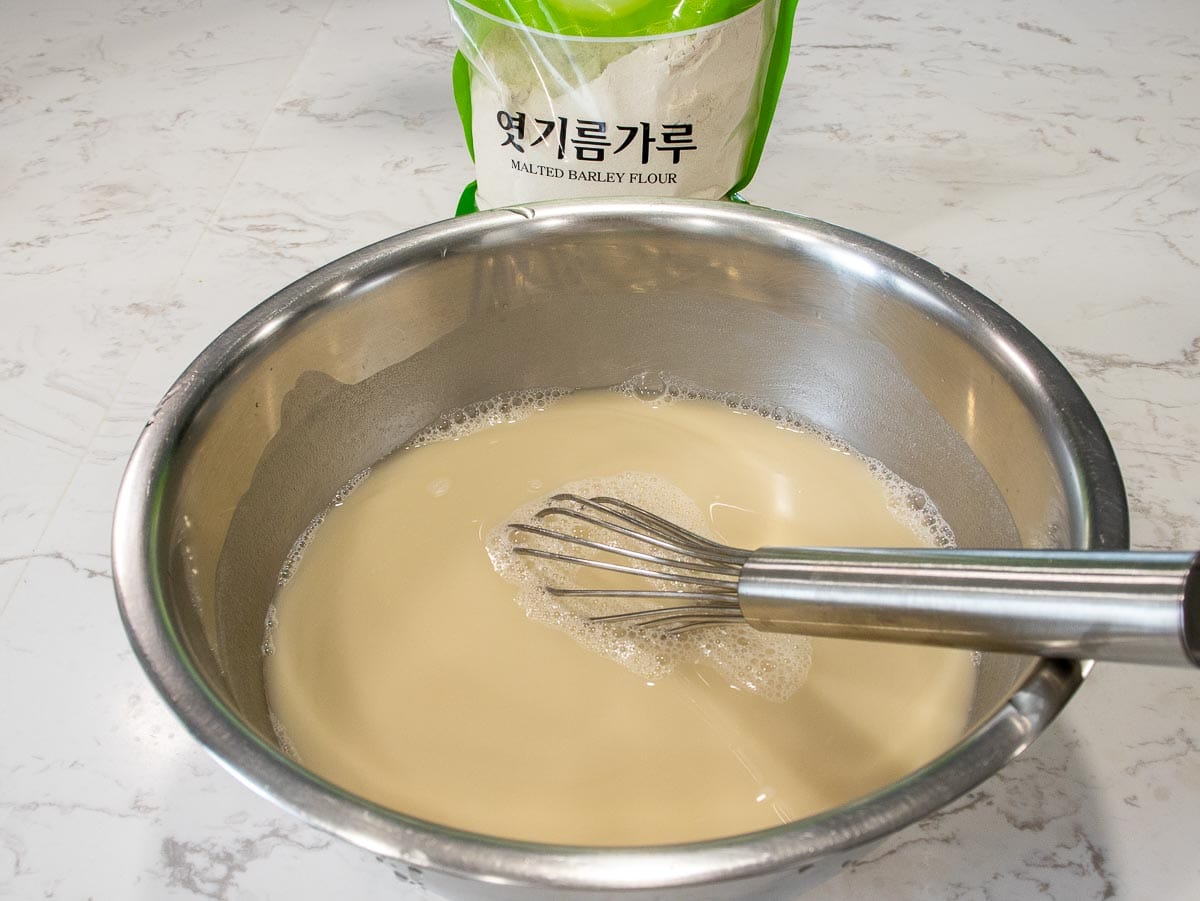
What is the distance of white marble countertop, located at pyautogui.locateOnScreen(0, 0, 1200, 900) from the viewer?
713mm

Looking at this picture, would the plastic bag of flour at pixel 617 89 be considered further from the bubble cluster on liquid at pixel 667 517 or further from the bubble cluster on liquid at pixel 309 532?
the bubble cluster on liquid at pixel 309 532

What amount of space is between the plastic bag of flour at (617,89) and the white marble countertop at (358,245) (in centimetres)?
26

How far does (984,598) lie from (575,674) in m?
0.31

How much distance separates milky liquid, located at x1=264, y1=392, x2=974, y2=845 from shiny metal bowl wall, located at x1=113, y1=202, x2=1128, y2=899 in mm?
32

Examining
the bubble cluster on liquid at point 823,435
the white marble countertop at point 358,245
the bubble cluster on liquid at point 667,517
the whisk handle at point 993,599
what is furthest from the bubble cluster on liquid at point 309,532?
the whisk handle at point 993,599

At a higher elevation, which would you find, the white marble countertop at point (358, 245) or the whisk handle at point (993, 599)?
the whisk handle at point (993, 599)

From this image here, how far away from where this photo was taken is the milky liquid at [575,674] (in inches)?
27.7

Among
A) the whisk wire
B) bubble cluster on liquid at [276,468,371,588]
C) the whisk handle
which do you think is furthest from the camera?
bubble cluster on liquid at [276,468,371,588]

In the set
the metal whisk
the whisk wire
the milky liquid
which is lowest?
the milky liquid

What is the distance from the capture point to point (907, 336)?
2.69 feet

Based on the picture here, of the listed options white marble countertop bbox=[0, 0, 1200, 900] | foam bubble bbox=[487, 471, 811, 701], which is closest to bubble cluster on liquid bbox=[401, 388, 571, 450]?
foam bubble bbox=[487, 471, 811, 701]

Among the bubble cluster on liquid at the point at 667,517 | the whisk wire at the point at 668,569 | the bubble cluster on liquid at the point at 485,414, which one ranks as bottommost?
the bubble cluster on liquid at the point at 667,517

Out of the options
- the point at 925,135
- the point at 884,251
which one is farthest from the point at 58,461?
the point at 925,135

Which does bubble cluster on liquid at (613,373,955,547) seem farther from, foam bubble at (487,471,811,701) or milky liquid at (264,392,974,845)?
foam bubble at (487,471,811,701)
